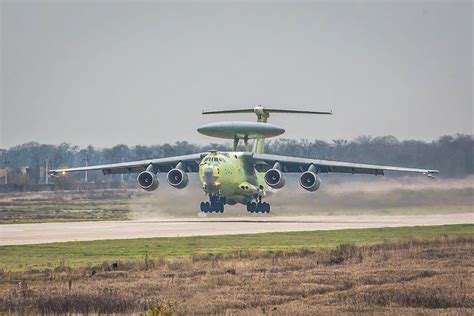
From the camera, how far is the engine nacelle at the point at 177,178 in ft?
204

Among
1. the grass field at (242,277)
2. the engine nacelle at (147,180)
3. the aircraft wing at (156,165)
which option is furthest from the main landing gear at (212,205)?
the grass field at (242,277)

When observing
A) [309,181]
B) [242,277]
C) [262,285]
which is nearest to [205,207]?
[309,181]

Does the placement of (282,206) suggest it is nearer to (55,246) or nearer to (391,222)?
(391,222)

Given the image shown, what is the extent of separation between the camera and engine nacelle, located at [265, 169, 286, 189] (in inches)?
2436

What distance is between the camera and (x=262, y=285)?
25234mm

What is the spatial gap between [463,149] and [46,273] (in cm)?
4104

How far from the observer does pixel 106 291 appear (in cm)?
2391

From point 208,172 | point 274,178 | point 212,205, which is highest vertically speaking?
point 208,172

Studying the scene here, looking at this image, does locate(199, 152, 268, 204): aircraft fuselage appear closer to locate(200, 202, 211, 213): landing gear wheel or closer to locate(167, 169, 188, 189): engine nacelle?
locate(200, 202, 211, 213): landing gear wheel

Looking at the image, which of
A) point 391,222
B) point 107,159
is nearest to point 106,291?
point 391,222

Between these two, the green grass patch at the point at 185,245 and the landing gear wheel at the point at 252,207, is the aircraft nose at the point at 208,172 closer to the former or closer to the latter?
the landing gear wheel at the point at 252,207

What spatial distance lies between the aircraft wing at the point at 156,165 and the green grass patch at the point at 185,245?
18802 mm

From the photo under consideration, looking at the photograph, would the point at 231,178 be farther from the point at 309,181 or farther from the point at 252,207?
the point at 309,181

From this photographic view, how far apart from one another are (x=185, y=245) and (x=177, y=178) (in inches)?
960
